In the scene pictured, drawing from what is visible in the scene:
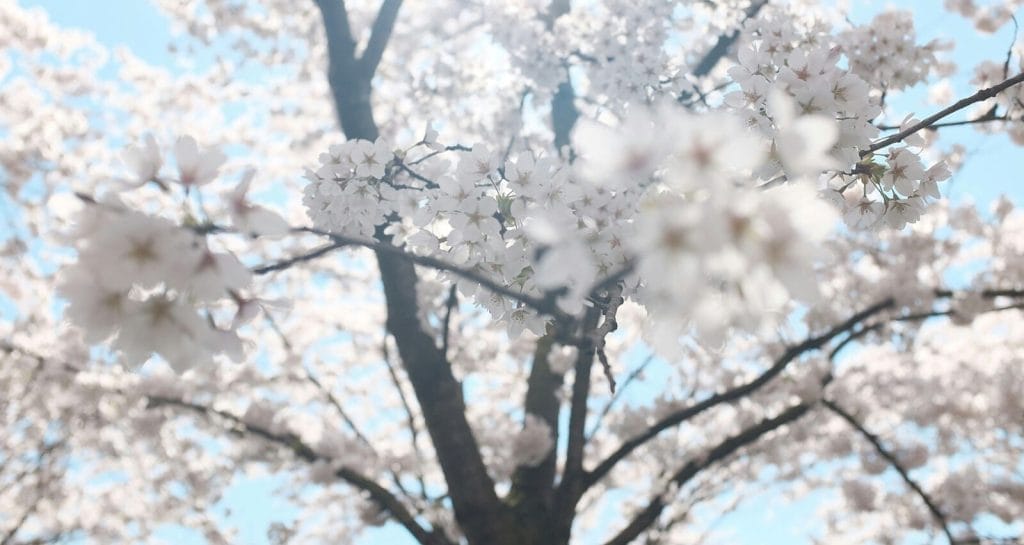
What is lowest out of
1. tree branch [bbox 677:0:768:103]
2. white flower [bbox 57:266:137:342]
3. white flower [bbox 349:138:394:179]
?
white flower [bbox 57:266:137:342]

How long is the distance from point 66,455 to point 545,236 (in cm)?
669

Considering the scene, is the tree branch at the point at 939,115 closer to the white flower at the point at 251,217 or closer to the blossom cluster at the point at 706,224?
the blossom cluster at the point at 706,224

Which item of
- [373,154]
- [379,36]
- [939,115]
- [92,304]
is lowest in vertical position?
[92,304]

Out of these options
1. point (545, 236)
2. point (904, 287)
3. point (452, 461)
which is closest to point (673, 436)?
point (904, 287)

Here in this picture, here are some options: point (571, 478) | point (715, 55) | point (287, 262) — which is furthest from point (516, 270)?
point (715, 55)

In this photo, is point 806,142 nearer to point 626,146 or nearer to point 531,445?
point 626,146

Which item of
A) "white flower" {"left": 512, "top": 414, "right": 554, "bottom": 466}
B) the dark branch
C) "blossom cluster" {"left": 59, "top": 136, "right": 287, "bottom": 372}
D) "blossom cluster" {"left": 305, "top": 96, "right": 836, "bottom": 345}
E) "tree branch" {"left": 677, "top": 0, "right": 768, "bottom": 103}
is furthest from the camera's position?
"tree branch" {"left": 677, "top": 0, "right": 768, "bottom": 103}

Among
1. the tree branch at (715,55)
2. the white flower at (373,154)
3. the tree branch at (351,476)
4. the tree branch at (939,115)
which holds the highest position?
the tree branch at (715,55)

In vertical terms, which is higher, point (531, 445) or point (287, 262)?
point (531, 445)

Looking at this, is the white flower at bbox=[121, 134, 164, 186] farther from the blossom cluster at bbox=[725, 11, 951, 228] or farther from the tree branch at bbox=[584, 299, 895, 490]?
the tree branch at bbox=[584, 299, 895, 490]

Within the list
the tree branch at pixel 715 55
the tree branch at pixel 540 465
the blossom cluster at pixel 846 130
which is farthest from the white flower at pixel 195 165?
the tree branch at pixel 715 55

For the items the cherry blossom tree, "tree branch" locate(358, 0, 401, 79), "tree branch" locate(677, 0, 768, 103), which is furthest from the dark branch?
"tree branch" locate(677, 0, 768, 103)

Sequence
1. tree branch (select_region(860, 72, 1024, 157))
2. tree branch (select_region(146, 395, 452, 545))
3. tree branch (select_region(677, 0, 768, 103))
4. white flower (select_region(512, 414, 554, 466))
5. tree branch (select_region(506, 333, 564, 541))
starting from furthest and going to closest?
tree branch (select_region(677, 0, 768, 103)), white flower (select_region(512, 414, 554, 466)), tree branch (select_region(506, 333, 564, 541)), tree branch (select_region(146, 395, 452, 545)), tree branch (select_region(860, 72, 1024, 157))

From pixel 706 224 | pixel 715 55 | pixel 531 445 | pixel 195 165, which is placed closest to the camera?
pixel 706 224
